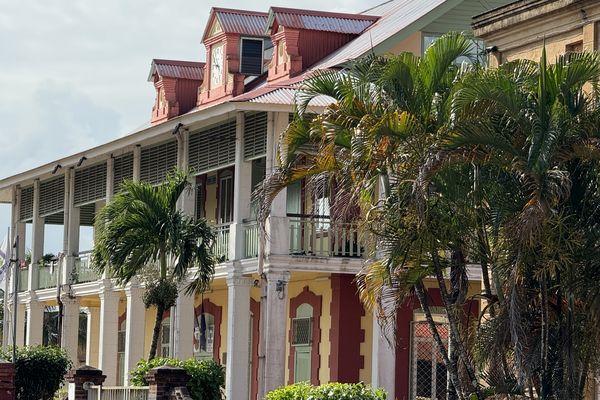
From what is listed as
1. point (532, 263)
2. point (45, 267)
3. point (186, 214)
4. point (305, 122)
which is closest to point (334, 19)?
point (186, 214)

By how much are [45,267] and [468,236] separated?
26.8 metres

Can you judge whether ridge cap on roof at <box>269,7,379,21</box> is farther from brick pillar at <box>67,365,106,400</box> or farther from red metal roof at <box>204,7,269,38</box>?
brick pillar at <box>67,365,106,400</box>

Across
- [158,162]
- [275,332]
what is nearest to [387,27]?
[158,162]

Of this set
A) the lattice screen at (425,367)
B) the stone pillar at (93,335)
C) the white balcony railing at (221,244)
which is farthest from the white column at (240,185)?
the stone pillar at (93,335)

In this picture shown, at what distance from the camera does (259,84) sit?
128ft

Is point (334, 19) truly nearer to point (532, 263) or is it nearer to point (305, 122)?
point (305, 122)

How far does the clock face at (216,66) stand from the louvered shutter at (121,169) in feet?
9.15

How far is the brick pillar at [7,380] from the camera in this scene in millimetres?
35625

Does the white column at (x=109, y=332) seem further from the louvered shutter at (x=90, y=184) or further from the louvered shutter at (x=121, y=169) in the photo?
the louvered shutter at (x=121, y=169)

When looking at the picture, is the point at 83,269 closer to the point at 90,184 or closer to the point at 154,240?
the point at 90,184

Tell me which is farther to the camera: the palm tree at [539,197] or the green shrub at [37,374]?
the green shrub at [37,374]

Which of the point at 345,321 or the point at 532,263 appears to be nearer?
the point at 532,263

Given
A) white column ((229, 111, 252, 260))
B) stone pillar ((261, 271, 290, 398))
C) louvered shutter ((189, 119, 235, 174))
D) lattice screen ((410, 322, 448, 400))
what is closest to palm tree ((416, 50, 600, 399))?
stone pillar ((261, 271, 290, 398))

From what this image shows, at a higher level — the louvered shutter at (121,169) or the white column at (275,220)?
the louvered shutter at (121,169)
